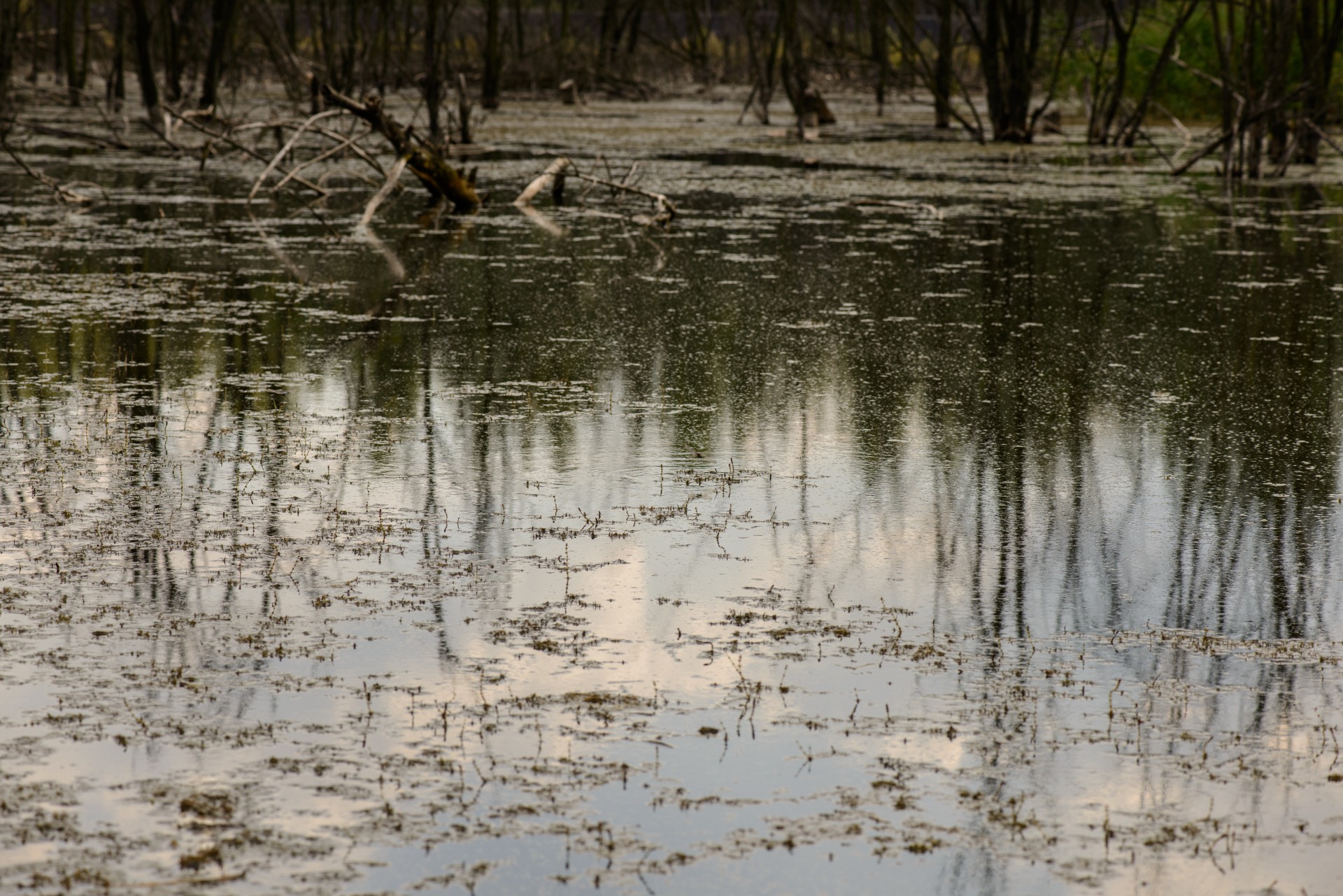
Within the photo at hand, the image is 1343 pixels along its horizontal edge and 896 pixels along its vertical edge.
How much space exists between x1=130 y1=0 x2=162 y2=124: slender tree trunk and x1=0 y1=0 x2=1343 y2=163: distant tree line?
0.04 meters

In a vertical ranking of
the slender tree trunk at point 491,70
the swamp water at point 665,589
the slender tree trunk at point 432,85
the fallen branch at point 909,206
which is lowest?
the swamp water at point 665,589

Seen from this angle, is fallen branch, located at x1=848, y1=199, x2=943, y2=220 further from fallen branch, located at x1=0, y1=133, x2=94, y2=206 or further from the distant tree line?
fallen branch, located at x1=0, y1=133, x2=94, y2=206

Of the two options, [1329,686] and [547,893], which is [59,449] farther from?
[1329,686]

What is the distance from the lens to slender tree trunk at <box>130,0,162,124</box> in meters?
24.0

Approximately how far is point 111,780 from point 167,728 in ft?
0.89

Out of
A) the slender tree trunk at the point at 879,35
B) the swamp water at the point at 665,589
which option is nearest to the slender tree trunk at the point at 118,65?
the slender tree trunk at the point at 879,35

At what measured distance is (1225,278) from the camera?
11133mm

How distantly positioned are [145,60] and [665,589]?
21.8m

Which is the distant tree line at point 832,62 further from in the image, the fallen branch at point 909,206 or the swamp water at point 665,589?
the swamp water at point 665,589

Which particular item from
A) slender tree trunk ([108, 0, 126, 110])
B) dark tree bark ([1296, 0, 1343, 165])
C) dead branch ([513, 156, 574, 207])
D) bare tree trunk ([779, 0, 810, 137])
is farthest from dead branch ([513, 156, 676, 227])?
slender tree trunk ([108, 0, 126, 110])

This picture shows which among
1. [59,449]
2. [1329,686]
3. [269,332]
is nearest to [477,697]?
[1329,686]

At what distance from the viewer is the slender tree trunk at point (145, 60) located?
24.0 metres

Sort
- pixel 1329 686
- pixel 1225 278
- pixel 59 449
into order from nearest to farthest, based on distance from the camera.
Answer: pixel 1329 686
pixel 59 449
pixel 1225 278

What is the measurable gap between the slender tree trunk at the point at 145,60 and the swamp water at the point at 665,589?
14995 millimetres
